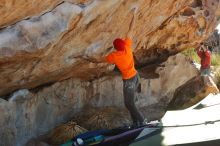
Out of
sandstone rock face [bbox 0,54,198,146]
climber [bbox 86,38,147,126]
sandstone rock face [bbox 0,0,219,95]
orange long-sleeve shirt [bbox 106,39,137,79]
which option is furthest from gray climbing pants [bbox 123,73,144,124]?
sandstone rock face [bbox 0,54,198,146]

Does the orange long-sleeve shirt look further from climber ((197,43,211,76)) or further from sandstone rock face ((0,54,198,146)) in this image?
climber ((197,43,211,76))

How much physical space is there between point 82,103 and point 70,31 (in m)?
3.29

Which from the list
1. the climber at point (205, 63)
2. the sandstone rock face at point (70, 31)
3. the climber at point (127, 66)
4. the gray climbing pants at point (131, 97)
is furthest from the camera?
the climber at point (205, 63)

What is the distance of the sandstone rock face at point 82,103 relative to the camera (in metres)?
10.4

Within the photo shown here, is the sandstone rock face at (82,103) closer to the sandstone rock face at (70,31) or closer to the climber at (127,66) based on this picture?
the sandstone rock face at (70,31)

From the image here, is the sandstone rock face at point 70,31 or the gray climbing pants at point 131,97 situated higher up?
the sandstone rock face at point 70,31

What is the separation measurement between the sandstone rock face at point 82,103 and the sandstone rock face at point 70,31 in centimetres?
29

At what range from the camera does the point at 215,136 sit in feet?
25.8

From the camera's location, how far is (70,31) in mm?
9438

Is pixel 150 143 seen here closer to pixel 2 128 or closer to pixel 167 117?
pixel 167 117

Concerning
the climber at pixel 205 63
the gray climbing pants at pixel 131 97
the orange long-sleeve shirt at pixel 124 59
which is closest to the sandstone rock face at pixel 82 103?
the climber at pixel 205 63

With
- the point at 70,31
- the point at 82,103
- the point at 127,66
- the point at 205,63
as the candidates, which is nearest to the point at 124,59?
the point at 127,66

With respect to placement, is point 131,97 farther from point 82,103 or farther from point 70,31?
point 70,31

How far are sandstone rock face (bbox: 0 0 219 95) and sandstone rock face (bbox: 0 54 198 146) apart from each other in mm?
295
